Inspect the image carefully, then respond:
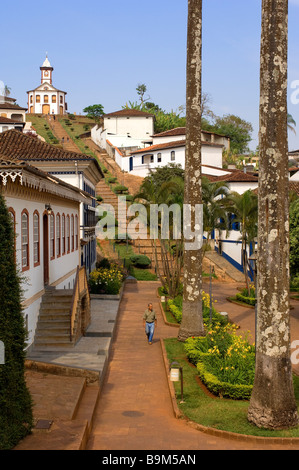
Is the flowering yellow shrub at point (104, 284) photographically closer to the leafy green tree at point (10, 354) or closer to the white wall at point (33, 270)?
the white wall at point (33, 270)

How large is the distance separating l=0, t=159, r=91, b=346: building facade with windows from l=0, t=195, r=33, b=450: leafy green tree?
1.56 metres

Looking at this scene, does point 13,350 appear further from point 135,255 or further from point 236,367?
point 135,255

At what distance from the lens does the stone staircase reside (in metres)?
16.5

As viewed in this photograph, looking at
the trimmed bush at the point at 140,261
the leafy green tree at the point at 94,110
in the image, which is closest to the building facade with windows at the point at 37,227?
the trimmed bush at the point at 140,261

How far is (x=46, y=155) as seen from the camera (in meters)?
27.9

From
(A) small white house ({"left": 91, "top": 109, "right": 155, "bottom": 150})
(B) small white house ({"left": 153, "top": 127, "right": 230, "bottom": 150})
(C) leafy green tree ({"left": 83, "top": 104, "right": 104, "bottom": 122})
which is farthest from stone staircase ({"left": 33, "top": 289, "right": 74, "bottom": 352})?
(C) leafy green tree ({"left": 83, "top": 104, "right": 104, "bottom": 122})

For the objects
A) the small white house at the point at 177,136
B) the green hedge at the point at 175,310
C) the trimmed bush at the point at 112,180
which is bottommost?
the green hedge at the point at 175,310

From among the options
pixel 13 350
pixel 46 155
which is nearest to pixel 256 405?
pixel 13 350

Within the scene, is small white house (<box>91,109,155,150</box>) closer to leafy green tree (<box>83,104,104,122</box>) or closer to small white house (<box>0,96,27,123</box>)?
small white house (<box>0,96,27,123</box>)

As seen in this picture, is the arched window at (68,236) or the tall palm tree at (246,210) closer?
the arched window at (68,236)

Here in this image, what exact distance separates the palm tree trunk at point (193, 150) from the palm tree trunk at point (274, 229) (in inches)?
300

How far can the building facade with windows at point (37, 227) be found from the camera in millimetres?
13032

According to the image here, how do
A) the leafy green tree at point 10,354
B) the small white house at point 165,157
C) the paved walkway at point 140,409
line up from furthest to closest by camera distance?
the small white house at point 165,157
the paved walkway at point 140,409
the leafy green tree at point 10,354

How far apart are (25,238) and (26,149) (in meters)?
12.2
